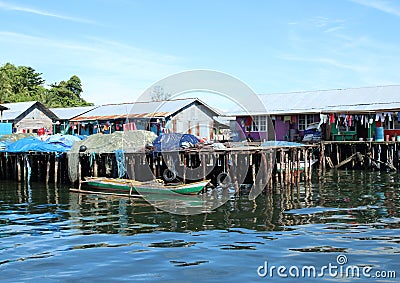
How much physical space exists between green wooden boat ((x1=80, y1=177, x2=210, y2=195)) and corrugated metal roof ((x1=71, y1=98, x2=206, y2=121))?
14025mm

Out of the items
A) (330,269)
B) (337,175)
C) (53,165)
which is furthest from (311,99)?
(330,269)

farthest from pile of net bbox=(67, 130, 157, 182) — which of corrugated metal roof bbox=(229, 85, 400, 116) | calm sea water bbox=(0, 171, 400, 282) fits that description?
corrugated metal roof bbox=(229, 85, 400, 116)

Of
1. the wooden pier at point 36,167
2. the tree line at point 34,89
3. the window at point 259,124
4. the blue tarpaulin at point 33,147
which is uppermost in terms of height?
the tree line at point 34,89

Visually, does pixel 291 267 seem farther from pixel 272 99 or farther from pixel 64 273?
pixel 272 99

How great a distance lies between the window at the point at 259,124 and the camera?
34438mm

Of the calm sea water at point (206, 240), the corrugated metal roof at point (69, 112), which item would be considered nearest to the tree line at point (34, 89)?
the corrugated metal roof at point (69, 112)

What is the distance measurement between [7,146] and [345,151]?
19485mm

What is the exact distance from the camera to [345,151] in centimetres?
3031

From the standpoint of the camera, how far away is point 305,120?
32.7 metres

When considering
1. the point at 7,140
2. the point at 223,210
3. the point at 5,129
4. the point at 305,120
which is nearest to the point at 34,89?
the point at 5,129

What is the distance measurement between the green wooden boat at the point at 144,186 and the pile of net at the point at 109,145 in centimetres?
194

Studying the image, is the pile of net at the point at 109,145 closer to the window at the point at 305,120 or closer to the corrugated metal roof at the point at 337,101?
the corrugated metal roof at the point at 337,101

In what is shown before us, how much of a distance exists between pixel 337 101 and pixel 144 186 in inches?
712

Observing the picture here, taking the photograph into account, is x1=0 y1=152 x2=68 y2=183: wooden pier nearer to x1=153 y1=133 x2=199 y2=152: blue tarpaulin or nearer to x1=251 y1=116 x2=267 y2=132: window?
Result: x1=153 y1=133 x2=199 y2=152: blue tarpaulin
